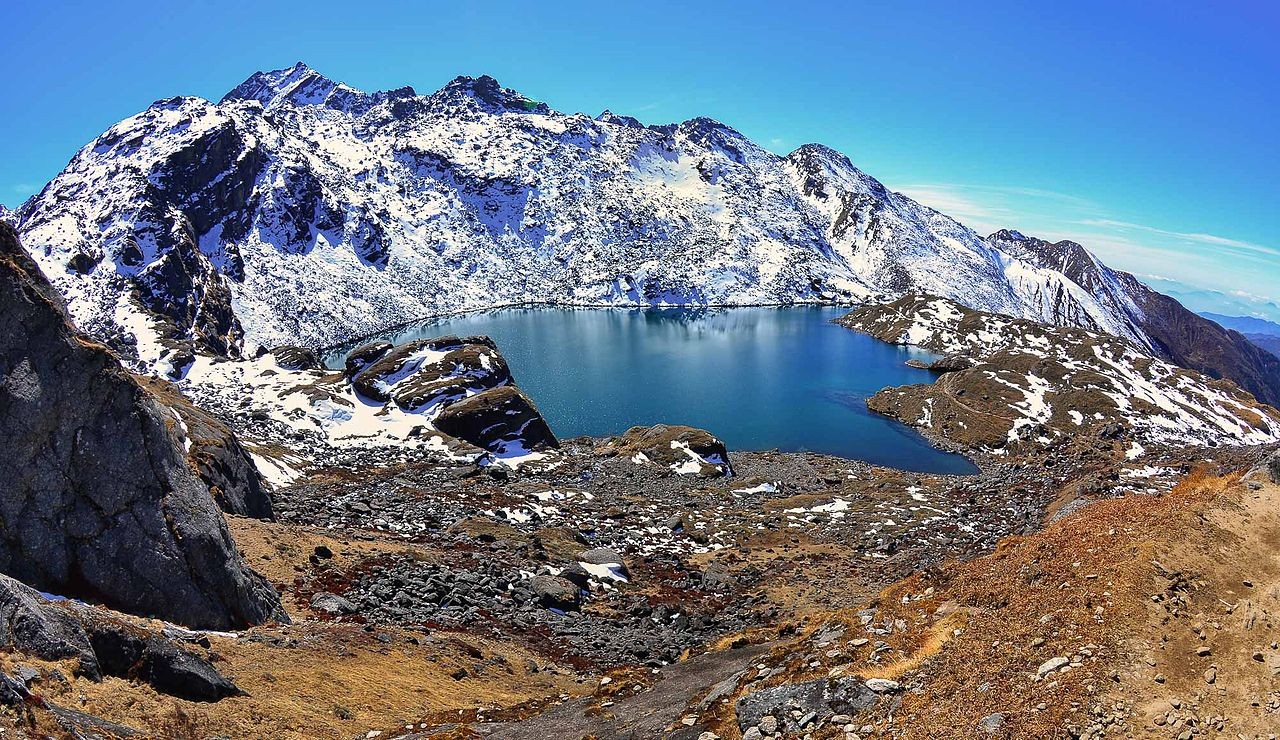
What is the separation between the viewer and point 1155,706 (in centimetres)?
974

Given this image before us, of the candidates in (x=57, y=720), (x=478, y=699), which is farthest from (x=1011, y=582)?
(x=57, y=720)

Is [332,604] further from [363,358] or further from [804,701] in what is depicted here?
[363,358]

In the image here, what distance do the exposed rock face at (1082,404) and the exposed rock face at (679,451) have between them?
4617 centimetres

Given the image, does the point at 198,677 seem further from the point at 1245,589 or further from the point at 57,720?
the point at 1245,589

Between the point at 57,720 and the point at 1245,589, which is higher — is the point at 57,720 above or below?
below

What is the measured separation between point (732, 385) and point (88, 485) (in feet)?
382

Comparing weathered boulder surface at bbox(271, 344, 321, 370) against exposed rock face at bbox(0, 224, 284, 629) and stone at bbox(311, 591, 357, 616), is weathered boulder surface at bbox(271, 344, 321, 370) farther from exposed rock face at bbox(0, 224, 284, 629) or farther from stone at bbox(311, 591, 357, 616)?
exposed rock face at bbox(0, 224, 284, 629)

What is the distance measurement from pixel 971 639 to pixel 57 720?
1619 cm

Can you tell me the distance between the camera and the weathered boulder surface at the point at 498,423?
222 ft

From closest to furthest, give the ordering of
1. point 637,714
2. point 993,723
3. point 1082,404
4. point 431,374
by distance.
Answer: point 993,723, point 637,714, point 431,374, point 1082,404

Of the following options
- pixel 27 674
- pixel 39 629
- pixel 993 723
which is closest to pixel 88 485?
pixel 39 629

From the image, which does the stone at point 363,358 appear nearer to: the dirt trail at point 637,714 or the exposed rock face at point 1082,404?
the dirt trail at point 637,714

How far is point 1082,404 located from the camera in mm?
98188

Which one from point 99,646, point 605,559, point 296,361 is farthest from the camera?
point 296,361
